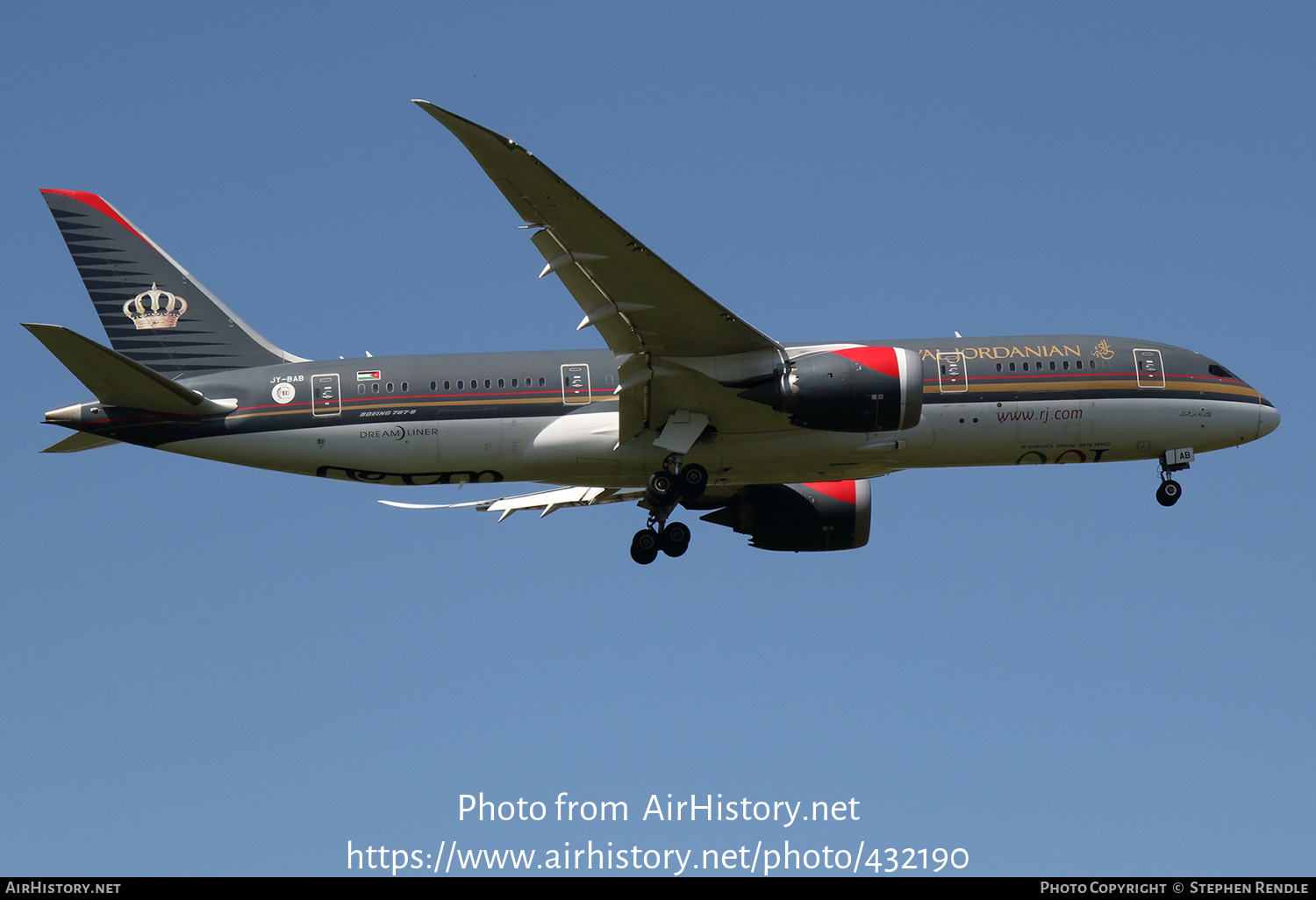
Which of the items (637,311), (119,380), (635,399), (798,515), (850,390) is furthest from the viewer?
(798,515)

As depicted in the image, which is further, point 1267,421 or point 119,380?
point 1267,421

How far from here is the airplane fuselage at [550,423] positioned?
107 ft

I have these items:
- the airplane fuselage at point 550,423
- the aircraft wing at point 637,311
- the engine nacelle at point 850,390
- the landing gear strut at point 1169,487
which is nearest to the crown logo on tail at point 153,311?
the airplane fuselage at point 550,423

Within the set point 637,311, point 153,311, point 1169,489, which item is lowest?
point 1169,489

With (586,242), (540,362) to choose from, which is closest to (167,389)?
(540,362)

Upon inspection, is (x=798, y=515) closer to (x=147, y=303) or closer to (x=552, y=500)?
(x=552, y=500)

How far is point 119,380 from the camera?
103ft

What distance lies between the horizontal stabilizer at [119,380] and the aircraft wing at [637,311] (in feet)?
30.8

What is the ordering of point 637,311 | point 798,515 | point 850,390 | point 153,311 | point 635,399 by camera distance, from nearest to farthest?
point 637,311 < point 850,390 < point 635,399 < point 153,311 < point 798,515

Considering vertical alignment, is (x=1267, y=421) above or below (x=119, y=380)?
below

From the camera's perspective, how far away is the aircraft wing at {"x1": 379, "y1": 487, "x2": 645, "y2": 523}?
125ft

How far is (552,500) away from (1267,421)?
1869cm

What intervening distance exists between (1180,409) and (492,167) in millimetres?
18712

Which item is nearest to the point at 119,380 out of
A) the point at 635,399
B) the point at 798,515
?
the point at 635,399
